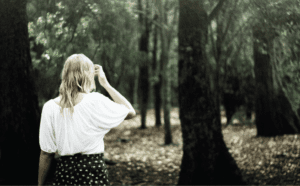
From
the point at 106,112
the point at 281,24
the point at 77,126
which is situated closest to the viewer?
the point at 77,126

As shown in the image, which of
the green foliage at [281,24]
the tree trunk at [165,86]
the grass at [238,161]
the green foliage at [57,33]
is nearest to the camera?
the green foliage at [281,24]

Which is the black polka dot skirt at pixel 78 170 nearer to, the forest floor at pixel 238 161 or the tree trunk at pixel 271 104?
the forest floor at pixel 238 161

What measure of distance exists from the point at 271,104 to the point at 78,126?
29.9 feet

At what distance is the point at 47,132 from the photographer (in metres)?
2.59

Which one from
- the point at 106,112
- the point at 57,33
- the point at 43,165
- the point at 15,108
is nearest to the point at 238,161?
the point at 57,33

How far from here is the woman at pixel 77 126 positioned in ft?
8.26

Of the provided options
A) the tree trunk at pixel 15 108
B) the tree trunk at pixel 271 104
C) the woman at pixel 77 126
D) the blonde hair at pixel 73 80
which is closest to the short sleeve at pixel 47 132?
the woman at pixel 77 126

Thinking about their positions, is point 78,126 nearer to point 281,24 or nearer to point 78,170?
point 78,170

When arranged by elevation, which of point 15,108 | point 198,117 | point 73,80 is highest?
point 73,80

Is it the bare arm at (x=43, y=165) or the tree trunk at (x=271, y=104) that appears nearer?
the bare arm at (x=43, y=165)

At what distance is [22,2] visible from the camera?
5074 mm

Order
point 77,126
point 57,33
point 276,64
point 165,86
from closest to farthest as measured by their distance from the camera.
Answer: point 77,126, point 57,33, point 276,64, point 165,86

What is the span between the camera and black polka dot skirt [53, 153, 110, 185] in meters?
2.55

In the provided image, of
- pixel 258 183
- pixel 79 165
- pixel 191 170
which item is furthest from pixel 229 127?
pixel 79 165
